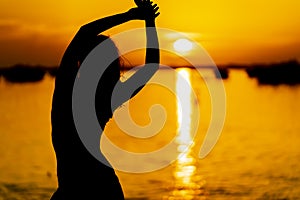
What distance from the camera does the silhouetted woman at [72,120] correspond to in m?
3.92

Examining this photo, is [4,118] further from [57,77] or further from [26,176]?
[57,77]

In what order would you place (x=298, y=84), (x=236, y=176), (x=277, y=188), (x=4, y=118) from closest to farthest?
(x=277, y=188) < (x=236, y=176) < (x=4, y=118) < (x=298, y=84)

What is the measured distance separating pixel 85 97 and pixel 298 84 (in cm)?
8577

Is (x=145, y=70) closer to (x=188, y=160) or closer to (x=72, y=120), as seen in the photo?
(x=72, y=120)

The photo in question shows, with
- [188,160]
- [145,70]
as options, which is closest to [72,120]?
[145,70]

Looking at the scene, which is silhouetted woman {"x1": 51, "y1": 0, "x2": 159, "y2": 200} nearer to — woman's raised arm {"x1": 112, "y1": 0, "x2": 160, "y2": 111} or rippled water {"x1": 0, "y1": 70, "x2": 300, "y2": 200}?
woman's raised arm {"x1": 112, "y1": 0, "x2": 160, "y2": 111}

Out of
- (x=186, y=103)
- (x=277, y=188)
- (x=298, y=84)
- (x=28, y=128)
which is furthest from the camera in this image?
(x=298, y=84)

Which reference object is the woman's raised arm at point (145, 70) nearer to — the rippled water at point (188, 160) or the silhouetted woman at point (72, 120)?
Answer: the silhouetted woman at point (72, 120)

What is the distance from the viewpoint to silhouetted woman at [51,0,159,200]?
3.92 metres

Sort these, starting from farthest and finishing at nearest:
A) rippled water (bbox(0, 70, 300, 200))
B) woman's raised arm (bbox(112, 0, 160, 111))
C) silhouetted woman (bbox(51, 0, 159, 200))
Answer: rippled water (bbox(0, 70, 300, 200)), woman's raised arm (bbox(112, 0, 160, 111)), silhouetted woman (bbox(51, 0, 159, 200))

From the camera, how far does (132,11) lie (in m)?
3.97

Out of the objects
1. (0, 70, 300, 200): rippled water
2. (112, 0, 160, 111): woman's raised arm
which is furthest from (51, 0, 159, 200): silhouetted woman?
(0, 70, 300, 200): rippled water

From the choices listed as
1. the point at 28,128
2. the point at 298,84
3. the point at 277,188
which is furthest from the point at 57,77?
the point at 298,84

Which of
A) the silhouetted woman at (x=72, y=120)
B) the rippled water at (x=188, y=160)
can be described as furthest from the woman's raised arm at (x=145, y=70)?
the rippled water at (x=188, y=160)
